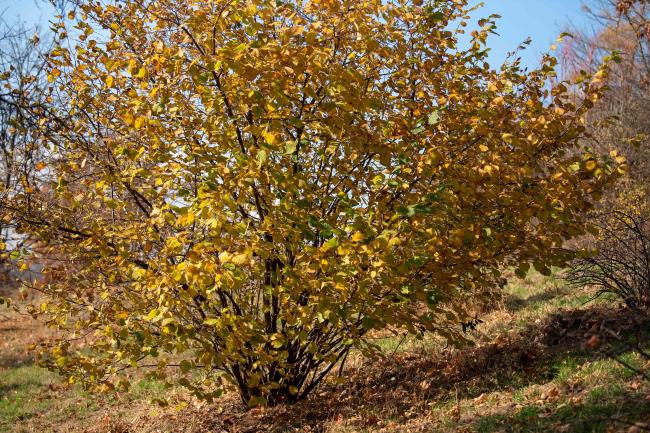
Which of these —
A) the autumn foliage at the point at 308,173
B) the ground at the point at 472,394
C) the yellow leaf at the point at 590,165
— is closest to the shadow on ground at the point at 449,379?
the ground at the point at 472,394

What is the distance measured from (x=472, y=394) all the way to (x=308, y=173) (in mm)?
2420

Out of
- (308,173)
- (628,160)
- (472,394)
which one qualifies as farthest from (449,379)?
(628,160)

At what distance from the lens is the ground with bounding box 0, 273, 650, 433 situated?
3.85 metres

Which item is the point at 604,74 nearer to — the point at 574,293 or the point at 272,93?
the point at 272,93

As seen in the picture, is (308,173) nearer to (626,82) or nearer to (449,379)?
(449,379)

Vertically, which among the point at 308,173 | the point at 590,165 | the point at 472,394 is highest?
the point at 308,173

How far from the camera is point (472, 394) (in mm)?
4859

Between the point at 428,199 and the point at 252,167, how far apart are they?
1177 millimetres

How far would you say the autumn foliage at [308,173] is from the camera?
3602 millimetres

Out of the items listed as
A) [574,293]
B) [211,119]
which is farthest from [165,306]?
[574,293]

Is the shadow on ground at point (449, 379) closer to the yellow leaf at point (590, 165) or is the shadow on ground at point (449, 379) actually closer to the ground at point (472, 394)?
the ground at point (472, 394)

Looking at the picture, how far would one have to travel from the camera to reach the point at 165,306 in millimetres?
3576

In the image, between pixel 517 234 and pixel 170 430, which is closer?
pixel 517 234

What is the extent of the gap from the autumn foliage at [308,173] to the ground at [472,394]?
0.71 m
